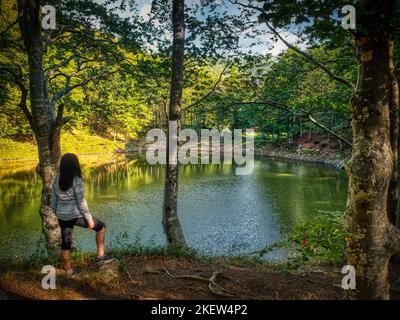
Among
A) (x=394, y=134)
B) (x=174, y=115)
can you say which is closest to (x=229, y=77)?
(x=174, y=115)

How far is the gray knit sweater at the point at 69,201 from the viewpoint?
5.09 metres

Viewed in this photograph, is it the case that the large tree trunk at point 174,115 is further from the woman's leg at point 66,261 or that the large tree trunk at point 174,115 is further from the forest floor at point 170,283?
the woman's leg at point 66,261

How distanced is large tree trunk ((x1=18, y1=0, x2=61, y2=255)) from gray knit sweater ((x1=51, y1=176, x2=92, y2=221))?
3.17m

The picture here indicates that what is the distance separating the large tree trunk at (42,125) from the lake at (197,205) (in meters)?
1.30

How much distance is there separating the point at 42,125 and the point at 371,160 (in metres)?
7.37

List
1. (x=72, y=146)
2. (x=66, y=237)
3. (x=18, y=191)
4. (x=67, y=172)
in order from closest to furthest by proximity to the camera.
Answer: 1. (x=67, y=172)
2. (x=66, y=237)
3. (x=18, y=191)
4. (x=72, y=146)

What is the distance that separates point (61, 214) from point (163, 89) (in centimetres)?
622

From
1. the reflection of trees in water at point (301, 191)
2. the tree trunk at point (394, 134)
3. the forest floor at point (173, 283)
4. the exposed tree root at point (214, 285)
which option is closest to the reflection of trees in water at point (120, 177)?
the reflection of trees in water at point (301, 191)

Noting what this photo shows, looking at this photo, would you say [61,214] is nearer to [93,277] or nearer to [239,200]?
[93,277]

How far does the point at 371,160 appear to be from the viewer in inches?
147

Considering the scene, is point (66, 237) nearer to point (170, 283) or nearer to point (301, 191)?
point (170, 283)

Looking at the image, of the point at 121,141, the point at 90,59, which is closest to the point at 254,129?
the point at 121,141

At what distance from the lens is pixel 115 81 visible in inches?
459

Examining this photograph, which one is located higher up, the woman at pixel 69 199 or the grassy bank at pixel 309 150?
the grassy bank at pixel 309 150
